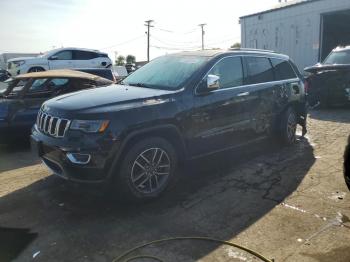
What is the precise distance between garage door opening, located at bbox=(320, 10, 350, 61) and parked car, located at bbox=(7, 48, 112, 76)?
36.4 feet

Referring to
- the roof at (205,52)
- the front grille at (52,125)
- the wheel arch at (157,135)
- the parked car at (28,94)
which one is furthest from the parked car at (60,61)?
the wheel arch at (157,135)

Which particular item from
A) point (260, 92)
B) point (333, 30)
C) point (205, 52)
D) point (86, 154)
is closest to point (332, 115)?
point (260, 92)

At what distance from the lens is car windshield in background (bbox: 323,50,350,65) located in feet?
35.9

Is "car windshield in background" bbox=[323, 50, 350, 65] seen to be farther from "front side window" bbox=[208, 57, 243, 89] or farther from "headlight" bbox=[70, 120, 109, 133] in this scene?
"headlight" bbox=[70, 120, 109, 133]

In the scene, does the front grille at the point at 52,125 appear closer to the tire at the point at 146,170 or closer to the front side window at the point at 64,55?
the tire at the point at 146,170

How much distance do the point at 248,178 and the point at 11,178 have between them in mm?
3468

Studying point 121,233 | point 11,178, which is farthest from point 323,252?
point 11,178

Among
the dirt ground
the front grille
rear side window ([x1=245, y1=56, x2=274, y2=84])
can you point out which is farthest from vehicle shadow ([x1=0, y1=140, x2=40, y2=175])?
rear side window ([x1=245, y1=56, x2=274, y2=84])

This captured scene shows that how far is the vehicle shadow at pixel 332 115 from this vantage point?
9.46 meters

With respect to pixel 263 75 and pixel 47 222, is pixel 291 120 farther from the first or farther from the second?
pixel 47 222

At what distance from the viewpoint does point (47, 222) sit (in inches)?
167

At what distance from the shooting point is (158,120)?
4570 millimetres

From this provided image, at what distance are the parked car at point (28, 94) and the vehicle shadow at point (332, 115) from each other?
5567 mm

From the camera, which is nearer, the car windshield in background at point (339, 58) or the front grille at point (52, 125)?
the front grille at point (52, 125)
